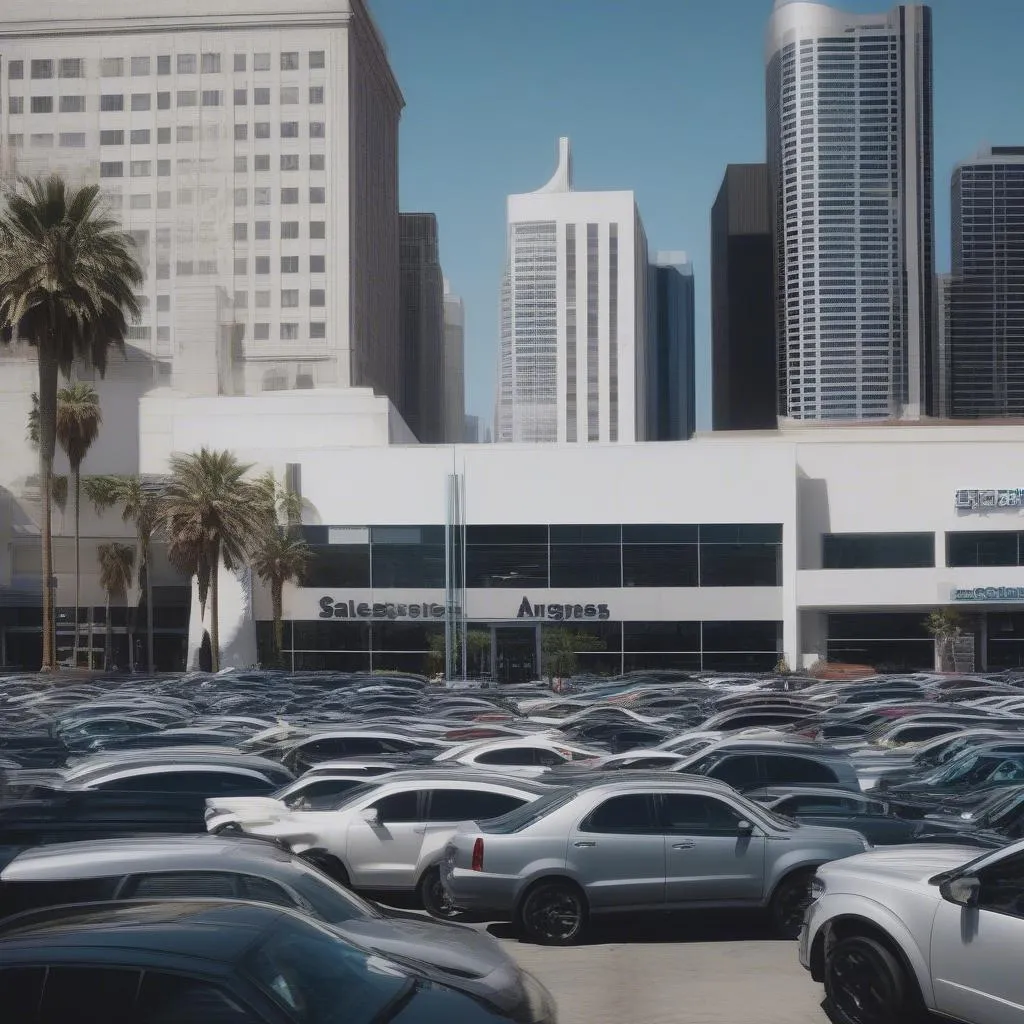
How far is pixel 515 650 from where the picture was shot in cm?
5519

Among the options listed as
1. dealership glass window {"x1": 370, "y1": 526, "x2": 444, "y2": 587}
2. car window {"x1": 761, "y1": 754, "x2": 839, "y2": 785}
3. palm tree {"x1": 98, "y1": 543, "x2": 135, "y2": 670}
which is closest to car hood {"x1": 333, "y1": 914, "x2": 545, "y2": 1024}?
car window {"x1": 761, "y1": 754, "x2": 839, "y2": 785}

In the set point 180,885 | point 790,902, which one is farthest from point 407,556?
point 180,885

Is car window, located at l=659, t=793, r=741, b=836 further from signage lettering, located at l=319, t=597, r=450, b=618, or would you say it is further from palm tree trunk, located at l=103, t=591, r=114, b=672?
palm tree trunk, located at l=103, t=591, r=114, b=672

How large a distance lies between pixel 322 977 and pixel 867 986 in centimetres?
437

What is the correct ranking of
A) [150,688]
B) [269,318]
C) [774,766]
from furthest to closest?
[269,318] → [150,688] → [774,766]

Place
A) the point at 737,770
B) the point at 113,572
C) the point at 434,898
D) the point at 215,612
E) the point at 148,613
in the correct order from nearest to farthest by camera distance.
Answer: the point at 434,898 → the point at 737,770 → the point at 215,612 → the point at 148,613 → the point at 113,572

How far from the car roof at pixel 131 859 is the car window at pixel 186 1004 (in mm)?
3345

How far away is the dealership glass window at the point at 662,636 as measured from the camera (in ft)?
180

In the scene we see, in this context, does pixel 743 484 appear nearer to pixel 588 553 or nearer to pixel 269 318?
pixel 588 553

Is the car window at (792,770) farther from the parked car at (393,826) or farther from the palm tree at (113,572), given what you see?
the palm tree at (113,572)

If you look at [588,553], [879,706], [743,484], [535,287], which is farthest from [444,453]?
[535,287]

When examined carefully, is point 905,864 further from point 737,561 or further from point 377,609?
point 377,609

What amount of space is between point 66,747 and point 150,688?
1749cm

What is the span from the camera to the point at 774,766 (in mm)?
15734
